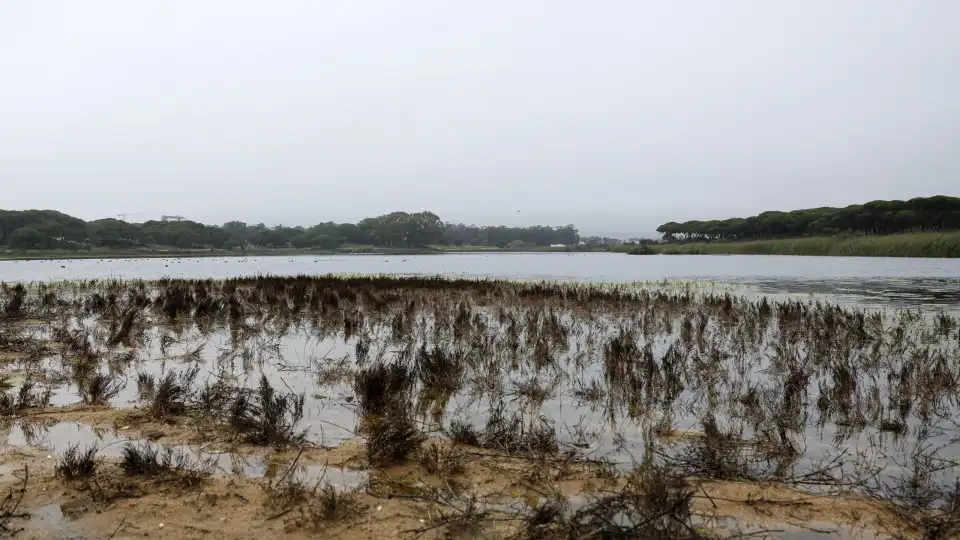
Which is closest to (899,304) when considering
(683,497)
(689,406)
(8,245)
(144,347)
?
(689,406)

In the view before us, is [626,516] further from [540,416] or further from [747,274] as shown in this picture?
[747,274]

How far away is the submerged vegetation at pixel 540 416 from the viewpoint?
376 centimetres

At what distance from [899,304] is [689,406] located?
47.0ft

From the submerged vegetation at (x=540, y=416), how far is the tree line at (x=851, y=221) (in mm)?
108926

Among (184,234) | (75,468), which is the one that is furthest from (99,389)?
(184,234)

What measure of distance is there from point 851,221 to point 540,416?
4896 inches

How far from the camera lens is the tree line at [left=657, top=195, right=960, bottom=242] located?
3789 inches

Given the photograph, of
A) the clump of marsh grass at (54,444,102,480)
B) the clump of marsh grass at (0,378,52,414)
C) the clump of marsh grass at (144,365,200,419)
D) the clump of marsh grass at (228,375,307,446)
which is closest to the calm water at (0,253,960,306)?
the clump of marsh grass at (228,375,307,446)

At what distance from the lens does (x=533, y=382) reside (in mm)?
7477

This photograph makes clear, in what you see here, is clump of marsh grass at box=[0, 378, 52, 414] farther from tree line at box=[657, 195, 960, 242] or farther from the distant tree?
the distant tree

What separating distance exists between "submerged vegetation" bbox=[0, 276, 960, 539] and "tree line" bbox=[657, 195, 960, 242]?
109 m

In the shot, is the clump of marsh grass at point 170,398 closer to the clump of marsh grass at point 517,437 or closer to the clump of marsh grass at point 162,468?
the clump of marsh grass at point 162,468

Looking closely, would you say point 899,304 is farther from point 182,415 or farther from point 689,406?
point 182,415

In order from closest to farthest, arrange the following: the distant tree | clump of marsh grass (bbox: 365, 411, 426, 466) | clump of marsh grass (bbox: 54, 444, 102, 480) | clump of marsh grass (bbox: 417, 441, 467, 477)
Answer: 1. clump of marsh grass (bbox: 54, 444, 102, 480)
2. clump of marsh grass (bbox: 417, 441, 467, 477)
3. clump of marsh grass (bbox: 365, 411, 426, 466)
4. the distant tree
